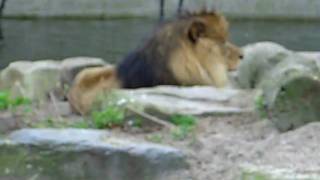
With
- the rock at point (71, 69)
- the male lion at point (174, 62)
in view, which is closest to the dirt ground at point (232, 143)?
the male lion at point (174, 62)

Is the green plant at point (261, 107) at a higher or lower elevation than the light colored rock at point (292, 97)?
lower

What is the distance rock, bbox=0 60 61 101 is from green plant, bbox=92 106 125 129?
10.2 ft

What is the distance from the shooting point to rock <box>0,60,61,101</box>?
7.91 m

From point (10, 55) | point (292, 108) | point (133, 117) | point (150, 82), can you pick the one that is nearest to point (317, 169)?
point (292, 108)

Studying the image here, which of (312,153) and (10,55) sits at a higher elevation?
(312,153)

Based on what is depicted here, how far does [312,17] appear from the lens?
21.4 meters

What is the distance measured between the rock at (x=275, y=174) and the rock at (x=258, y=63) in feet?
6.29

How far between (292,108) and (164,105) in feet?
2.15

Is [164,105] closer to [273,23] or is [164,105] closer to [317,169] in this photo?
[317,169]

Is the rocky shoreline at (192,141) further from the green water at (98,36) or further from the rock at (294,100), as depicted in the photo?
the green water at (98,36)

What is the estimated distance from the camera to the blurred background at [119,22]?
17.4 metres

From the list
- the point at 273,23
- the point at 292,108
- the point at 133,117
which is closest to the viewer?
the point at 292,108

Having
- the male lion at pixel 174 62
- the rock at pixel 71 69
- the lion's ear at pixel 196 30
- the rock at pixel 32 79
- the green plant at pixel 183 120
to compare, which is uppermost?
the green plant at pixel 183 120

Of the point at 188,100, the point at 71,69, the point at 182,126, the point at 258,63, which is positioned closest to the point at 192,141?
the point at 182,126
